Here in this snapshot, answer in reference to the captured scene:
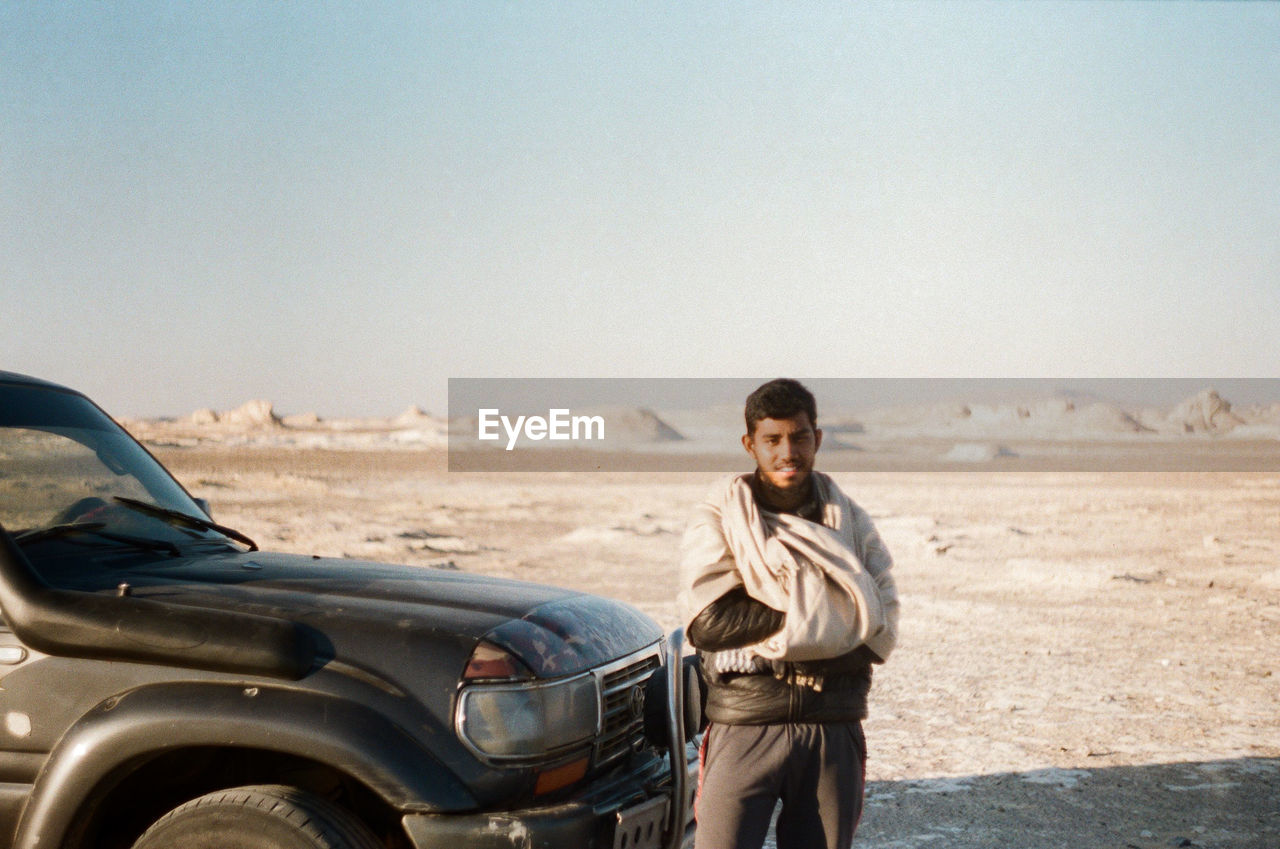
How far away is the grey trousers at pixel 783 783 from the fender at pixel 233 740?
2.29 feet

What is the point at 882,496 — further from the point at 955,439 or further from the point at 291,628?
the point at 955,439

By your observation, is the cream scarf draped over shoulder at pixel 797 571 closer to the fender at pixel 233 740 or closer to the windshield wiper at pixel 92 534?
the fender at pixel 233 740

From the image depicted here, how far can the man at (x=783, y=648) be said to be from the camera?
3.05 meters

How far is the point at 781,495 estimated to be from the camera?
328 centimetres

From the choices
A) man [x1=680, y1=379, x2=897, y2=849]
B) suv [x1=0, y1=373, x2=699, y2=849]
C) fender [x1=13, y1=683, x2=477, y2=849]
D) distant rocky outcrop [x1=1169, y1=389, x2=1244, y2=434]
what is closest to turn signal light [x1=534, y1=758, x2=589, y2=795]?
suv [x1=0, y1=373, x2=699, y2=849]

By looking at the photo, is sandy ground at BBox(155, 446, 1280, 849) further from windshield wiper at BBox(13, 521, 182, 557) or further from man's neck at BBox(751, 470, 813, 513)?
windshield wiper at BBox(13, 521, 182, 557)

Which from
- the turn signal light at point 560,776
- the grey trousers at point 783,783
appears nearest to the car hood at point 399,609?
the turn signal light at point 560,776

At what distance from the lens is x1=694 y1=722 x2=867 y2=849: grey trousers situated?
313cm

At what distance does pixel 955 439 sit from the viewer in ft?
194

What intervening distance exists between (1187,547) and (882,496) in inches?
389

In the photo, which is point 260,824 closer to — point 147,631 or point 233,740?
point 233,740

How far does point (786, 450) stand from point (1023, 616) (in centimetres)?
990

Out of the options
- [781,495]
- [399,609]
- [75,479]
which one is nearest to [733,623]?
[781,495]

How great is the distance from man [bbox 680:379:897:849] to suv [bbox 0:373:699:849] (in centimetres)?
28
